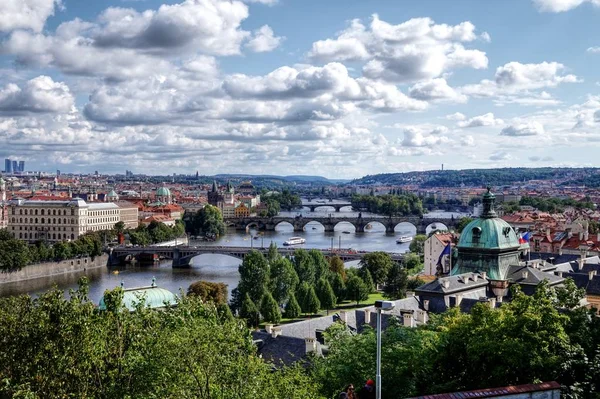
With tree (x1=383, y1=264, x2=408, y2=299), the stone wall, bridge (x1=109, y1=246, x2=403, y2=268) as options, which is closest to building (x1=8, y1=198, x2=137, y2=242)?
bridge (x1=109, y1=246, x2=403, y2=268)

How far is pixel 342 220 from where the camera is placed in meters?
138

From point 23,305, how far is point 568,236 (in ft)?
207

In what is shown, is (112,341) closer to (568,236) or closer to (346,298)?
(346,298)

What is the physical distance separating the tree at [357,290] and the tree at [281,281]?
3.98m

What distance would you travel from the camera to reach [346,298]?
52.8 m

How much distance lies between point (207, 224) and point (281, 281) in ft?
272

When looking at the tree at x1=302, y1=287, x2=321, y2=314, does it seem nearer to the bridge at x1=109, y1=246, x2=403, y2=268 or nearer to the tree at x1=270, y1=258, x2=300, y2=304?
the tree at x1=270, y1=258, x2=300, y2=304

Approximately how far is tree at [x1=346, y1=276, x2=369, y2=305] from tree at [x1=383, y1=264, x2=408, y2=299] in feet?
7.60

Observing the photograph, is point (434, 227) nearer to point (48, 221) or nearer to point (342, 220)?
point (342, 220)

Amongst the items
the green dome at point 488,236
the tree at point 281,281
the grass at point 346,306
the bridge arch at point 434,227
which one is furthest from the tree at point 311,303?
the bridge arch at point 434,227

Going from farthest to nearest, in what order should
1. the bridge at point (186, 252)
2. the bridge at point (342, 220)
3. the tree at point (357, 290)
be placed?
the bridge at point (342, 220)
the bridge at point (186, 252)
the tree at point (357, 290)

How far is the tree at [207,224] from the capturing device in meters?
131

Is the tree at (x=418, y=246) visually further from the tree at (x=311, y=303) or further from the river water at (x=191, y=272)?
the tree at (x=311, y=303)

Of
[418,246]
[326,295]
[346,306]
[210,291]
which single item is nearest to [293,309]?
[326,295]
